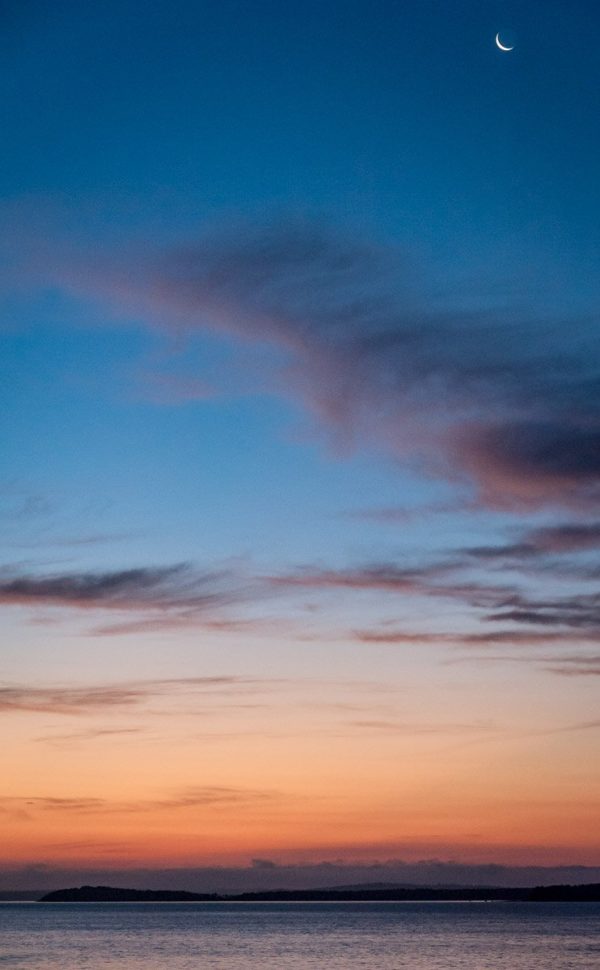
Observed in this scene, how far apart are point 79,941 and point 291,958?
40.3 meters

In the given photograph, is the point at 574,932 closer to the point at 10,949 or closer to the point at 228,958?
the point at 228,958

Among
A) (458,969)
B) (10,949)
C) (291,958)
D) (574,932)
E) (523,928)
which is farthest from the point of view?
(523,928)

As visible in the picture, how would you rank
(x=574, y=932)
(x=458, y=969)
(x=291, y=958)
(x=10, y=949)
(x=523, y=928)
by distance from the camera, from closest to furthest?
(x=458, y=969), (x=291, y=958), (x=10, y=949), (x=574, y=932), (x=523, y=928)

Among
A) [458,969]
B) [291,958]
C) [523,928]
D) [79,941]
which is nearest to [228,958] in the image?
[291,958]

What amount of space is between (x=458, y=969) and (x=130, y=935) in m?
75.9

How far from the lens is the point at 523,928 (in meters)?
157

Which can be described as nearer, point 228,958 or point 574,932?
point 228,958

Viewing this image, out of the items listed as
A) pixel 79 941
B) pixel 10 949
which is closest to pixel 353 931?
pixel 79 941

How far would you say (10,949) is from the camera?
114000 mm

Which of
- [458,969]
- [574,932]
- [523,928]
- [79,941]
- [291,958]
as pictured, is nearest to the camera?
[458,969]

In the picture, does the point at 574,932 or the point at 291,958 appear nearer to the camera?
the point at 291,958

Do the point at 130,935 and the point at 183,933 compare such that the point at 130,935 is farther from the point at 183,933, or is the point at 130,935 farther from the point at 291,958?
the point at 291,958

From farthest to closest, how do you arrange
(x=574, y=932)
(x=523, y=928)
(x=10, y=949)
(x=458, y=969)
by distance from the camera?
(x=523, y=928), (x=574, y=932), (x=10, y=949), (x=458, y=969)

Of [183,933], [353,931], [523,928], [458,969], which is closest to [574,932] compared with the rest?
[523,928]
